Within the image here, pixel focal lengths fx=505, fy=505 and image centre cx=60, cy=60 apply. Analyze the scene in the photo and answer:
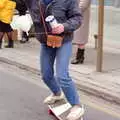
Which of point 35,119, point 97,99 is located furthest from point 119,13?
point 35,119

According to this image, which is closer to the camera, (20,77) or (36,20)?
(36,20)

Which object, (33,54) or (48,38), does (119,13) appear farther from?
(48,38)

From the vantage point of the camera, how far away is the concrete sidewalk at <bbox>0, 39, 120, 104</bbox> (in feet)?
25.0

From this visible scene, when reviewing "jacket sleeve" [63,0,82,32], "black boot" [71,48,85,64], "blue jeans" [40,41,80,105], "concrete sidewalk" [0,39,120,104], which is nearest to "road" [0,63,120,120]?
"concrete sidewalk" [0,39,120,104]

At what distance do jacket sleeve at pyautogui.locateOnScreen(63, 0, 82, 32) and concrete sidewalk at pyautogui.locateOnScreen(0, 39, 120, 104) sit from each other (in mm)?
1817

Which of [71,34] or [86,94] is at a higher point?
[71,34]

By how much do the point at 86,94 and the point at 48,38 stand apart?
2.19m

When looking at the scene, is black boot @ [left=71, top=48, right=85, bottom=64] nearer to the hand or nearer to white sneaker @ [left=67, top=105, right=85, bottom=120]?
white sneaker @ [left=67, top=105, right=85, bottom=120]

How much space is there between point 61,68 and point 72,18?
0.58 meters

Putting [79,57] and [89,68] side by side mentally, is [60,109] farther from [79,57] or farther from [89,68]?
[79,57]

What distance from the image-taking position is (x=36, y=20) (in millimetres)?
5848

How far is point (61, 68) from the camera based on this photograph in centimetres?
578

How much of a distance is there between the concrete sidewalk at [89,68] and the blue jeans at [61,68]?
1.41 metres

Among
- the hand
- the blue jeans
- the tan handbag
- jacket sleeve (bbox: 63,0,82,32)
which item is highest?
jacket sleeve (bbox: 63,0,82,32)
